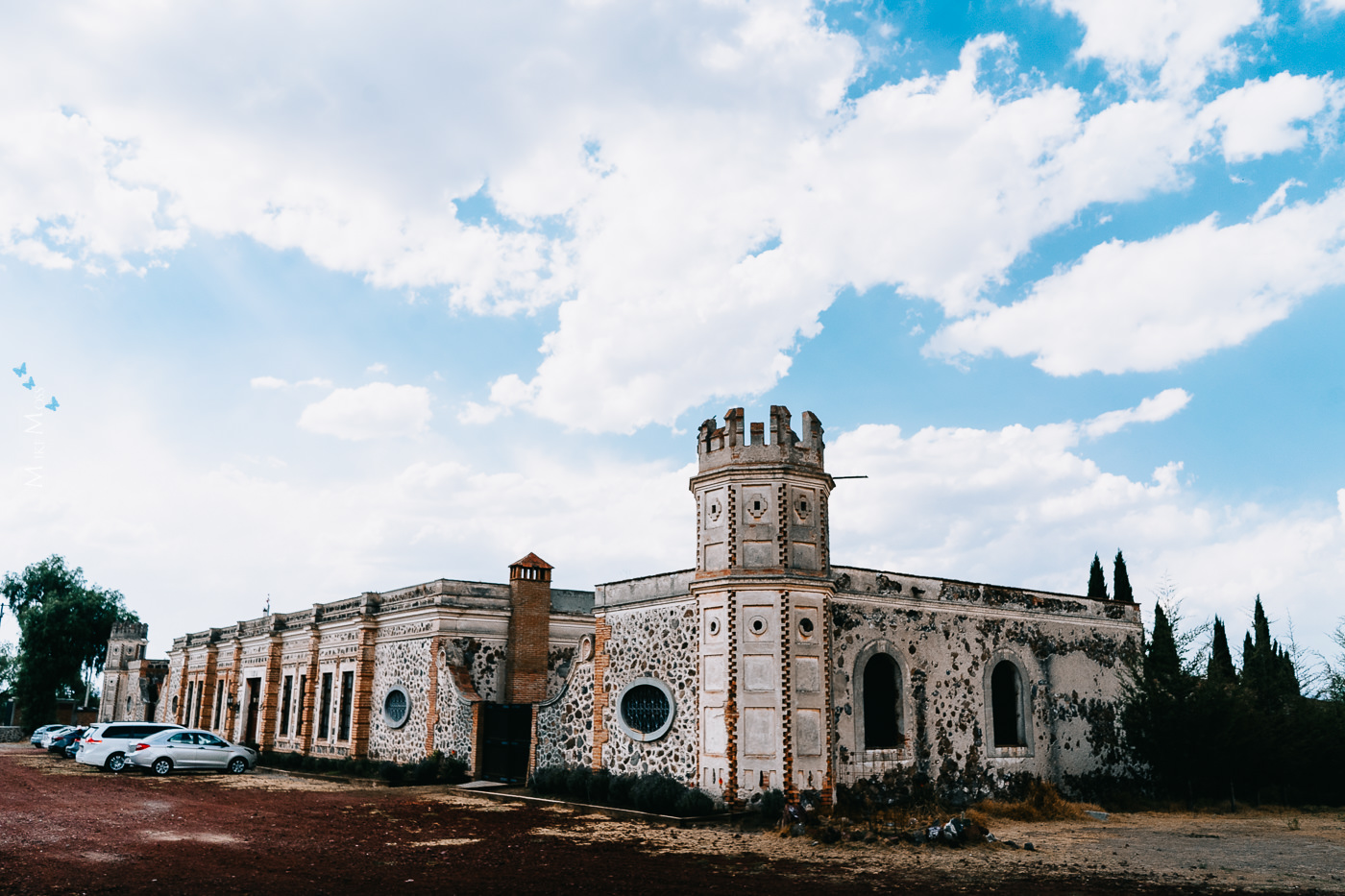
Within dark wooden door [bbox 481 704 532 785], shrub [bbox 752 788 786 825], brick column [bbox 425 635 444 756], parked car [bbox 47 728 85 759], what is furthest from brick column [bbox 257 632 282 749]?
shrub [bbox 752 788 786 825]

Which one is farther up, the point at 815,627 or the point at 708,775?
the point at 815,627

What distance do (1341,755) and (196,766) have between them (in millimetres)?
31916

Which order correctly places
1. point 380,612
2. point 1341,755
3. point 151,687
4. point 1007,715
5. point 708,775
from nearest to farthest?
1. point 708,775
2. point 1007,715
3. point 1341,755
4. point 380,612
5. point 151,687

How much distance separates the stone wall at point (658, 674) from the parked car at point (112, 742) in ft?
47.9

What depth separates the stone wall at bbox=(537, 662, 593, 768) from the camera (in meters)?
21.0

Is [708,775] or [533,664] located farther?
[533,664]

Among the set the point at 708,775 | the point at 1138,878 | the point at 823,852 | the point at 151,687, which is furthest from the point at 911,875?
the point at 151,687

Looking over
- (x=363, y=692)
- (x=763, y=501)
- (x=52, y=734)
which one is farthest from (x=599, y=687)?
(x=52, y=734)

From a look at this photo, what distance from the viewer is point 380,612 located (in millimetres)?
29297

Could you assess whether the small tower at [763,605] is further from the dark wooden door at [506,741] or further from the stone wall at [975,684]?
the dark wooden door at [506,741]

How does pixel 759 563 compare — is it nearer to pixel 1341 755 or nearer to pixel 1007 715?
pixel 1007 715

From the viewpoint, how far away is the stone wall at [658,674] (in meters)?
18.6

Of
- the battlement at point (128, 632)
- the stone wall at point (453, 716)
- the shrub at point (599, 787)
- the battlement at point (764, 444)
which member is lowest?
the shrub at point (599, 787)

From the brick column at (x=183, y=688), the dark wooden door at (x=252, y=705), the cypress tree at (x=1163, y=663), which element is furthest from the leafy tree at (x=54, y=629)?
the cypress tree at (x=1163, y=663)
